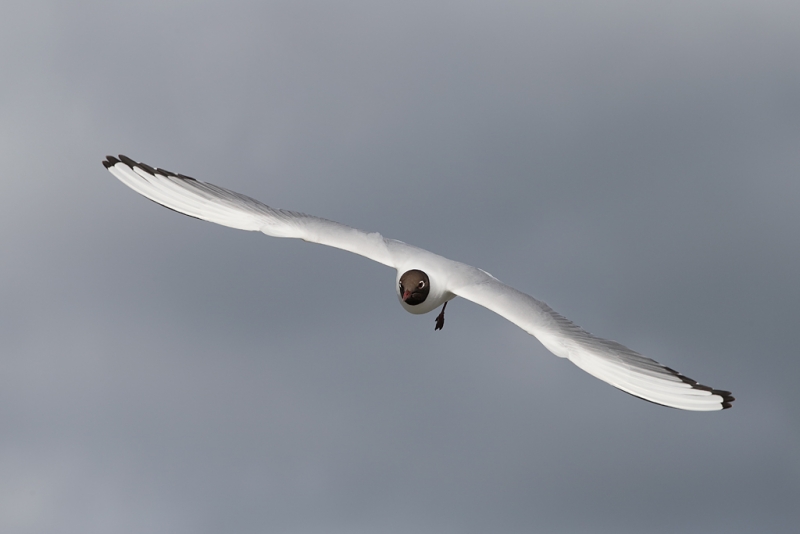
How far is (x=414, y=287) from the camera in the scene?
1923 cm

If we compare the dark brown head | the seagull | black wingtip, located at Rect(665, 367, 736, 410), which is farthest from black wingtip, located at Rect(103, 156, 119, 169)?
black wingtip, located at Rect(665, 367, 736, 410)

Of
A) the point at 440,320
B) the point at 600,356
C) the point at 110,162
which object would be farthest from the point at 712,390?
the point at 110,162

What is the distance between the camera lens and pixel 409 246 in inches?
825

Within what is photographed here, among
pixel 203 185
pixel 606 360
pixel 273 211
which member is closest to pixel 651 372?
pixel 606 360

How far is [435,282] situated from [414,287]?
77cm

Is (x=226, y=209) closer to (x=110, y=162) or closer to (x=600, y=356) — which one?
(x=110, y=162)

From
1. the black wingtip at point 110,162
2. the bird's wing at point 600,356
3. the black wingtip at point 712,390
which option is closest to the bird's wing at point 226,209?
the black wingtip at point 110,162

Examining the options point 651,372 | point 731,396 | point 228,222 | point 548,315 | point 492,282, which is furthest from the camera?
point 228,222

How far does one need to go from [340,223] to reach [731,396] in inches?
363

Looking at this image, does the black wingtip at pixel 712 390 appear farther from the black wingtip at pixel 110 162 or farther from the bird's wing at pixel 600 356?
the black wingtip at pixel 110 162

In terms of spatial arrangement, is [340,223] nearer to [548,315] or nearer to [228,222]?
[228,222]

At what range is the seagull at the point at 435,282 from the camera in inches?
655

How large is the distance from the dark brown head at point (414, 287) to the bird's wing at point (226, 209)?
1507 mm

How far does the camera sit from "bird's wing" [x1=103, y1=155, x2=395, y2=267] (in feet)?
68.6
